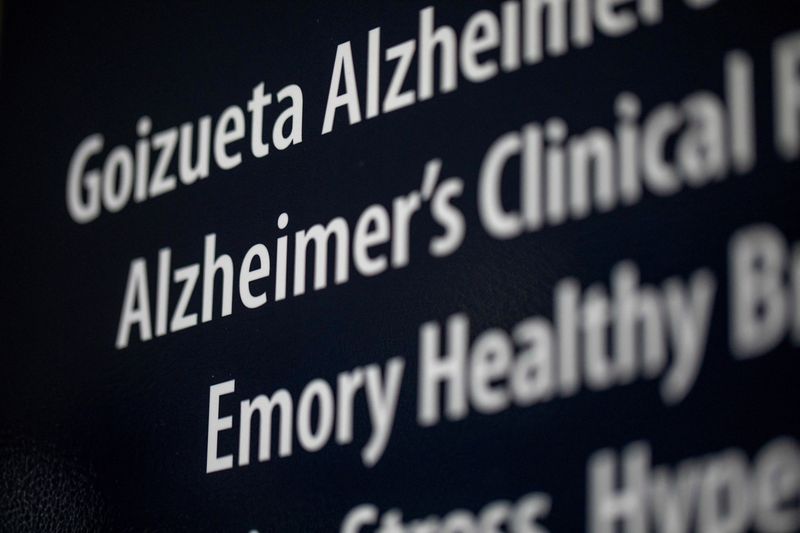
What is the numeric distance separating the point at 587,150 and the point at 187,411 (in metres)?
0.87

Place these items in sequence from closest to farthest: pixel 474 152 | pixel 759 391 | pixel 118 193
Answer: pixel 759 391 < pixel 474 152 < pixel 118 193

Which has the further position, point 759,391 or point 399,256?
point 399,256

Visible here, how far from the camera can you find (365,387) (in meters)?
2.07

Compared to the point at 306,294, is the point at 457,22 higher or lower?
→ higher

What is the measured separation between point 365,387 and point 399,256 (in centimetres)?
22

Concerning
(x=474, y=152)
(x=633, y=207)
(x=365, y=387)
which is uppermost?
(x=474, y=152)

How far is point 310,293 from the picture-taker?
2.19m

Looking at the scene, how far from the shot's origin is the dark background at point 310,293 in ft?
5.83

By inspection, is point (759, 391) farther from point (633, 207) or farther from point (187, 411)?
point (187, 411)

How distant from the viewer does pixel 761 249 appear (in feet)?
5.60

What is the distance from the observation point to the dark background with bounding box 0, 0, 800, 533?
1777 mm

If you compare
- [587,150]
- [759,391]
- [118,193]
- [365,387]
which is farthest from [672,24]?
[118,193]

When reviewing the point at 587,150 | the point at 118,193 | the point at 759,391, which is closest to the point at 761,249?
the point at 759,391

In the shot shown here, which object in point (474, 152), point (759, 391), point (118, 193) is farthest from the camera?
point (118, 193)
